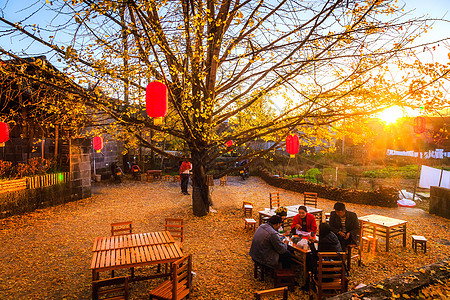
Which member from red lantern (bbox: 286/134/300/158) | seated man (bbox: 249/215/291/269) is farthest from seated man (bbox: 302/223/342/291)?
red lantern (bbox: 286/134/300/158)

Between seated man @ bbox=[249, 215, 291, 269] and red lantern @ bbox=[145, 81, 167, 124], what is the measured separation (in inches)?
119

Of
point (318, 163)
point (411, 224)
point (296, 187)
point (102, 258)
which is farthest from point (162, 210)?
point (318, 163)

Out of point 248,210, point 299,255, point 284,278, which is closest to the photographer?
point 284,278

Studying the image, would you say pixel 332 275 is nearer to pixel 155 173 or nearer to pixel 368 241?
pixel 368 241

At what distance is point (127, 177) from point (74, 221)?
398 inches

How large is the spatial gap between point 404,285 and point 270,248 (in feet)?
6.99

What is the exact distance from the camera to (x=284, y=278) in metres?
4.80

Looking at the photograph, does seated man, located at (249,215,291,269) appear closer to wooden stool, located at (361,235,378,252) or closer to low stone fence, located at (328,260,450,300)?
low stone fence, located at (328,260,450,300)

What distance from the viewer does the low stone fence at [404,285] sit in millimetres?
3340

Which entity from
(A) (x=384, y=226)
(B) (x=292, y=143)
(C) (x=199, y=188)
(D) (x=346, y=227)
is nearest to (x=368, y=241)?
(A) (x=384, y=226)

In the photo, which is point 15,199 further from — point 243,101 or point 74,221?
point 243,101

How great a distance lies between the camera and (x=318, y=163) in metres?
25.4

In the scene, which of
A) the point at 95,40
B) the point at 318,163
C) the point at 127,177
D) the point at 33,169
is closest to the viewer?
the point at 95,40

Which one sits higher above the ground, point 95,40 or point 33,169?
point 95,40
